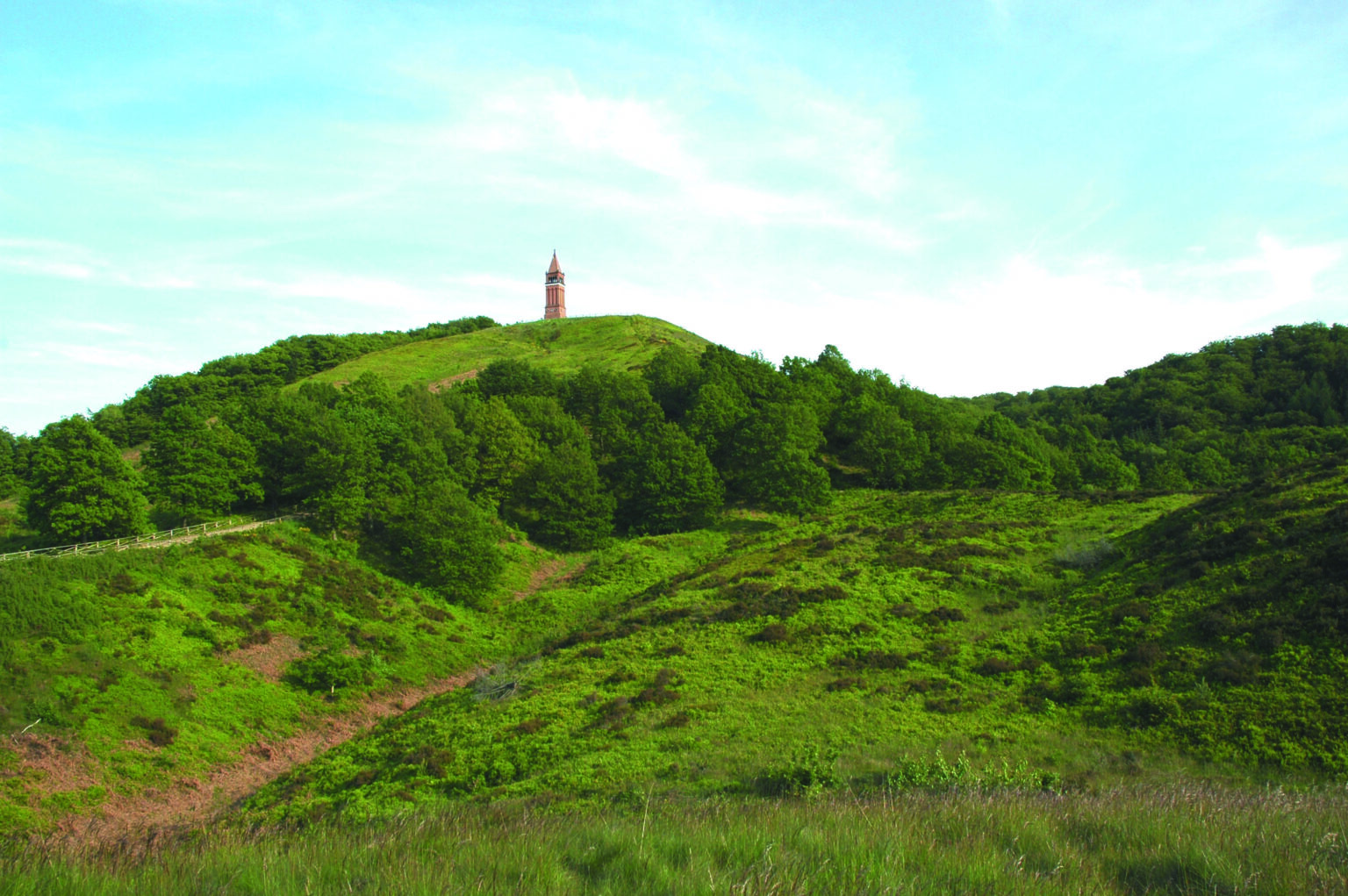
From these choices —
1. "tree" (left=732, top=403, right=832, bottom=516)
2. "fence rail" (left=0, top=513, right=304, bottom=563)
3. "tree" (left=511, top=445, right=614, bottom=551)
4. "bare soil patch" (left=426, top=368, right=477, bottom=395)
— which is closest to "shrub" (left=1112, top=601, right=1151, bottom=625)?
"tree" (left=732, top=403, right=832, bottom=516)

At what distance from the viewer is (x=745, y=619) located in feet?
109

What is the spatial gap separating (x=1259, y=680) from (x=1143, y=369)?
481 feet

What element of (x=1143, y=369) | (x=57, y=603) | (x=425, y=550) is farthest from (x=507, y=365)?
(x=1143, y=369)

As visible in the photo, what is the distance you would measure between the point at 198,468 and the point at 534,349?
85872mm

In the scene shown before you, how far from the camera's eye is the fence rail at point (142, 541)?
37125 mm

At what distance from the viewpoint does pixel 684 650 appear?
99.2 feet

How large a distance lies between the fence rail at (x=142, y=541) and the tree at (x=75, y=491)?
0.93 metres

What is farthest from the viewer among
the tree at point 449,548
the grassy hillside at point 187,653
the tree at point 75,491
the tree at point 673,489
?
→ the tree at point 673,489

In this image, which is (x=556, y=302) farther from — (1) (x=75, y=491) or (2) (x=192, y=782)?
(2) (x=192, y=782)

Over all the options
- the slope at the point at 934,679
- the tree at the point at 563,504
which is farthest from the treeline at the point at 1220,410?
the tree at the point at 563,504

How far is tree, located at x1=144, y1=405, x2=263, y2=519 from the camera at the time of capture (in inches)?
1902

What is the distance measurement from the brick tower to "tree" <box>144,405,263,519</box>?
113255 mm

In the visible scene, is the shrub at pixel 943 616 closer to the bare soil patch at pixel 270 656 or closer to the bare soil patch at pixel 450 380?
the bare soil patch at pixel 270 656

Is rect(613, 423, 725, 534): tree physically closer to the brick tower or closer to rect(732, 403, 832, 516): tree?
rect(732, 403, 832, 516): tree
